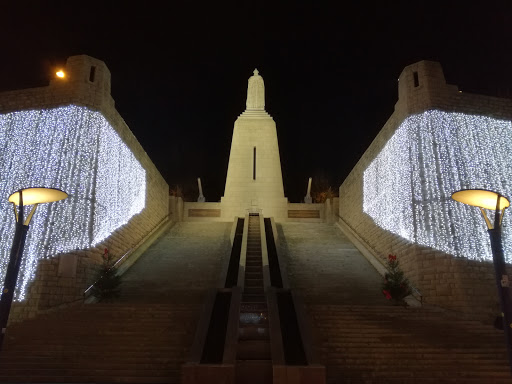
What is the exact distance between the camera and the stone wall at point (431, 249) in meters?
9.63

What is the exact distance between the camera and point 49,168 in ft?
36.0

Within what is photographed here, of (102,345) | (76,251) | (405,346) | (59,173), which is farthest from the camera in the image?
(59,173)

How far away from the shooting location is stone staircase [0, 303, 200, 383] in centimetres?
660

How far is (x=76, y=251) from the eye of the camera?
10.2m

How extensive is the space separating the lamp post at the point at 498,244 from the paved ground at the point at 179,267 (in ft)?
20.1

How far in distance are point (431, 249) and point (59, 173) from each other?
8.95 metres

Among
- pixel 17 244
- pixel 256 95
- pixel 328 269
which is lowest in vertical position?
pixel 17 244

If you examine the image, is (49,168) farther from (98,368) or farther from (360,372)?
(360,372)

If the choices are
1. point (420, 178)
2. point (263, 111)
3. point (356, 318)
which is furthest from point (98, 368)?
point (263, 111)

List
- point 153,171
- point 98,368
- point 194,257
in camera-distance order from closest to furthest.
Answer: point 98,368 → point 194,257 → point 153,171

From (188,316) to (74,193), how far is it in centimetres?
445

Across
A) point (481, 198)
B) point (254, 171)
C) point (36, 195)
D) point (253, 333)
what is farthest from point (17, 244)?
point (254, 171)

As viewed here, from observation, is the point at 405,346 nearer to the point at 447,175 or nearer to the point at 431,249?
the point at 431,249

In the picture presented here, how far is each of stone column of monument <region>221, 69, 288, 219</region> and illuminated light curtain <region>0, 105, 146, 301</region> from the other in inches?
423
